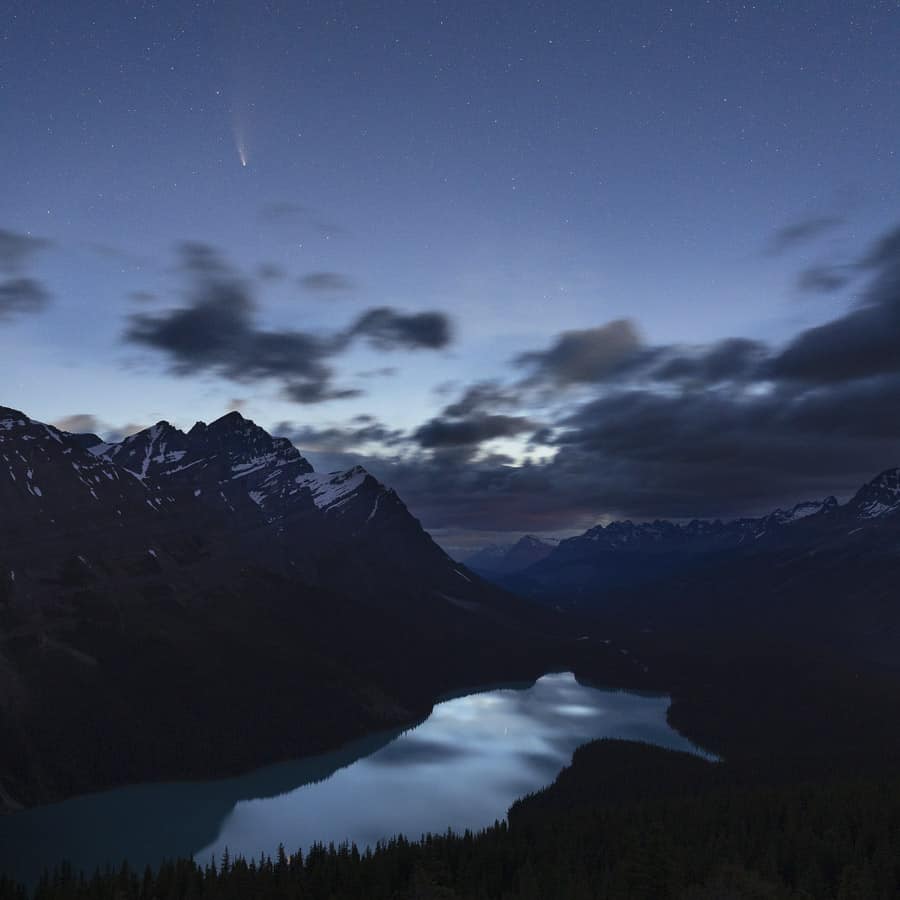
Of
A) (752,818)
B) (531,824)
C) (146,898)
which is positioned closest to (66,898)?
(146,898)

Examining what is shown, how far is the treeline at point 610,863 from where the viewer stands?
125 metres

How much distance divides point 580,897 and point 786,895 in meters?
31.1

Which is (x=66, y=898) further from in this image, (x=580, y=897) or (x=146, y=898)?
(x=580, y=897)

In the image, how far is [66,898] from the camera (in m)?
135

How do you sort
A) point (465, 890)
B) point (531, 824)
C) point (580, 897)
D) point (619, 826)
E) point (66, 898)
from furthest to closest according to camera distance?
point (531, 824), point (619, 826), point (465, 890), point (66, 898), point (580, 897)

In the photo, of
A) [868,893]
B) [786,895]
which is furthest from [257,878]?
[868,893]

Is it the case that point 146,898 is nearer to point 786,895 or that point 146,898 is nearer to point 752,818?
point 786,895

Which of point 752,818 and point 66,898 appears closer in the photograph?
point 66,898

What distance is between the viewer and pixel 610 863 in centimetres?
15300

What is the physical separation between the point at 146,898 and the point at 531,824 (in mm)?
95459

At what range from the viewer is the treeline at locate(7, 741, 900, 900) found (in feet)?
409

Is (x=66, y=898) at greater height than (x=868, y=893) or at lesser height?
greater

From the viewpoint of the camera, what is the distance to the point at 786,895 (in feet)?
328

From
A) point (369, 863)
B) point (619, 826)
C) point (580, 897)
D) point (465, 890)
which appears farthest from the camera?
point (619, 826)
